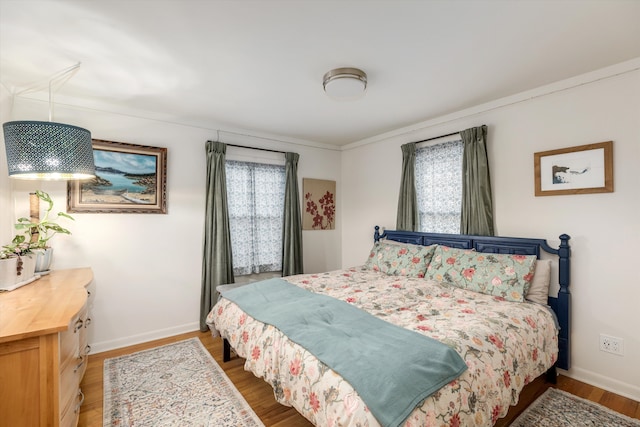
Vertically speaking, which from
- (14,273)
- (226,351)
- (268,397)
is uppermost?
(14,273)

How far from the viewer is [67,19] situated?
5.63 feet

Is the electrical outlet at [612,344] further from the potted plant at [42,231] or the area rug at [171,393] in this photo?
the potted plant at [42,231]

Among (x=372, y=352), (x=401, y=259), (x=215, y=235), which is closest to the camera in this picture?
(x=372, y=352)

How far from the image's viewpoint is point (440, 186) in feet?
11.5

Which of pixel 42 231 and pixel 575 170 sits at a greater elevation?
pixel 575 170

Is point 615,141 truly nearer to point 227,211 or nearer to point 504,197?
point 504,197

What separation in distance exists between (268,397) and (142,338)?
5.94 ft

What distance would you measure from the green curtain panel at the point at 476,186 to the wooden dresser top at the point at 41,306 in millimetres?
3254

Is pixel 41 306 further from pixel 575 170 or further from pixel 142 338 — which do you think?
pixel 575 170

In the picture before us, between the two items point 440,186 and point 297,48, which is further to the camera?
point 440,186

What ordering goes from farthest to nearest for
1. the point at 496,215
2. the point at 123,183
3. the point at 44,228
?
1. the point at 123,183
2. the point at 496,215
3. the point at 44,228

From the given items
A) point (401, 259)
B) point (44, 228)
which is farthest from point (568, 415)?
point (44, 228)

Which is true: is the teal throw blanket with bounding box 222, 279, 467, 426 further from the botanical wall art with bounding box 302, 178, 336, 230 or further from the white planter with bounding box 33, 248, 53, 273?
the botanical wall art with bounding box 302, 178, 336, 230

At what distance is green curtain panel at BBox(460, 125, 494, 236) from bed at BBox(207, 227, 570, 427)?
134 millimetres
